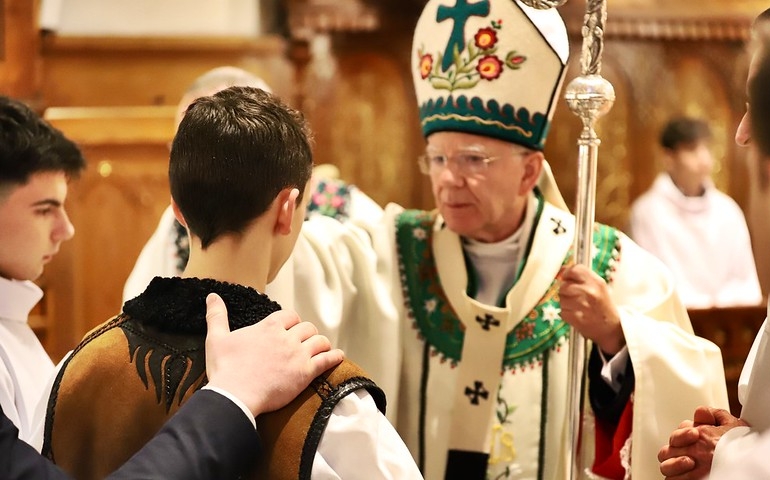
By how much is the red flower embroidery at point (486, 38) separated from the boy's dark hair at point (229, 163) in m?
1.32

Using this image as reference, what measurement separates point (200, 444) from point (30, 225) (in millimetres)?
1226

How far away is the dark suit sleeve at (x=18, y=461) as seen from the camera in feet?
→ 4.99

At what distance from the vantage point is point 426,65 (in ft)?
10.3

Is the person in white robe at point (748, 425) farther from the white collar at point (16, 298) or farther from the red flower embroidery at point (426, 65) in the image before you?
the white collar at point (16, 298)

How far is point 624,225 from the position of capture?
8203mm

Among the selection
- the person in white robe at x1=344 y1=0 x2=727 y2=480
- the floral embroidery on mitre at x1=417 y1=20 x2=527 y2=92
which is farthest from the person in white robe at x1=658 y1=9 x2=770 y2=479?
the floral embroidery on mitre at x1=417 y1=20 x2=527 y2=92

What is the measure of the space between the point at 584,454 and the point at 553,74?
1148 millimetres

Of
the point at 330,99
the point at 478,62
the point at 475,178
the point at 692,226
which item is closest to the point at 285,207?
the point at 475,178

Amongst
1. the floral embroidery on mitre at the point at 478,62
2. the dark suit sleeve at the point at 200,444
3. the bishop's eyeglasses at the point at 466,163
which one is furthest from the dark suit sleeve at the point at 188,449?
the floral embroidery on mitre at the point at 478,62

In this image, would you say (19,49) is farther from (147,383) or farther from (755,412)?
(755,412)

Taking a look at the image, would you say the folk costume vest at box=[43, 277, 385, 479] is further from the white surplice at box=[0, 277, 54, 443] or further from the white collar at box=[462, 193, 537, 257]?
the white collar at box=[462, 193, 537, 257]

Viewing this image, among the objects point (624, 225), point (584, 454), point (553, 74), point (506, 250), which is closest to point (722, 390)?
point (584, 454)

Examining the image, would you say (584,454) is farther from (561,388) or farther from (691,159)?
(691,159)

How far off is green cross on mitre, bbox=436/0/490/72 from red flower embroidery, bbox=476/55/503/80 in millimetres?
81
